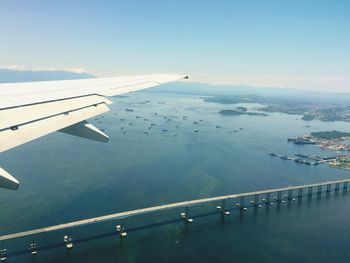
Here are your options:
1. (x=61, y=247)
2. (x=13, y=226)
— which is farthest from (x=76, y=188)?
(x=61, y=247)

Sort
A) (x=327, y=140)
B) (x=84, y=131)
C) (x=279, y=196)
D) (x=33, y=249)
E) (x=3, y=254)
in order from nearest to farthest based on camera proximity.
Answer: (x=84, y=131) → (x=3, y=254) → (x=33, y=249) → (x=279, y=196) → (x=327, y=140)

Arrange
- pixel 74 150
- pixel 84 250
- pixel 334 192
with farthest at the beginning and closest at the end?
pixel 74 150 < pixel 334 192 < pixel 84 250

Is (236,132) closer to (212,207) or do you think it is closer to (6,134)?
(212,207)

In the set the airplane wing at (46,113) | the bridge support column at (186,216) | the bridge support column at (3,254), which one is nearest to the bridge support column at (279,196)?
the bridge support column at (186,216)

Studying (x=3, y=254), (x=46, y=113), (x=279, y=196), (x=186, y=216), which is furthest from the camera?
(x=279, y=196)

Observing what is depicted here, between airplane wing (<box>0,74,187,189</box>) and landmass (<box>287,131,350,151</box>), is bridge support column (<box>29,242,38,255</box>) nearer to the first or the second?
airplane wing (<box>0,74,187,189</box>)

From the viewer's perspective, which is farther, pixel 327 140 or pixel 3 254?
pixel 327 140

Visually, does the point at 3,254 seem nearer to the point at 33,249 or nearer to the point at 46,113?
the point at 33,249

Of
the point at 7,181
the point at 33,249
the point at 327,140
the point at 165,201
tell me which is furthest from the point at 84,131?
the point at 327,140
